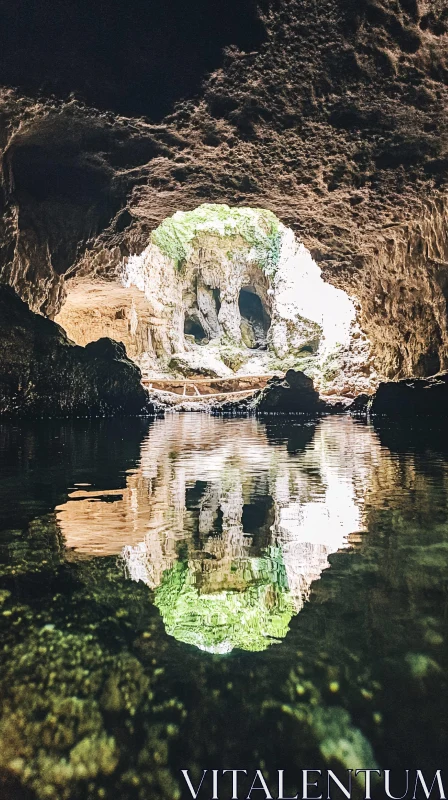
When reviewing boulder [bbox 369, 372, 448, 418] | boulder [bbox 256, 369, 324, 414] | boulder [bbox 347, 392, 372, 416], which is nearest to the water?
boulder [bbox 369, 372, 448, 418]

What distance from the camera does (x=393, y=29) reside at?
500 centimetres

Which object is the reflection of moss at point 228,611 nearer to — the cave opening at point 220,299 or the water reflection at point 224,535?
the water reflection at point 224,535

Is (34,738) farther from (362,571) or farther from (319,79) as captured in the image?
(319,79)

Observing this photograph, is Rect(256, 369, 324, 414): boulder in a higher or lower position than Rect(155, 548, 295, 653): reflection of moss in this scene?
higher

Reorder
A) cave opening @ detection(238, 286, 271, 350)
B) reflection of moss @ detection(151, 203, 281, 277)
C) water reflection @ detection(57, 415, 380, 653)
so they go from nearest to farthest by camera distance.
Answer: water reflection @ detection(57, 415, 380, 653), reflection of moss @ detection(151, 203, 281, 277), cave opening @ detection(238, 286, 271, 350)

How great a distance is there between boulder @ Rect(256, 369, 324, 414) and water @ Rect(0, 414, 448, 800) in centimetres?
1163

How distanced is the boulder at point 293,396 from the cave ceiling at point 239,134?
3.43 metres

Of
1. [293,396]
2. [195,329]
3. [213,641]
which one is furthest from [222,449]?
[195,329]

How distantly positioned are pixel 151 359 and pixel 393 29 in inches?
801

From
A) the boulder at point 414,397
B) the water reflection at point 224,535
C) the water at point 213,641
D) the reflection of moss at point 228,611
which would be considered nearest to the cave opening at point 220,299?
the boulder at point 414,397

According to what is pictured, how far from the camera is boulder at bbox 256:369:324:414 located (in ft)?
45.5

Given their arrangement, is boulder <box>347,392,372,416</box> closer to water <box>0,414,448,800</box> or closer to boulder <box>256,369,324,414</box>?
boulder <box>256,369,324,414</box>

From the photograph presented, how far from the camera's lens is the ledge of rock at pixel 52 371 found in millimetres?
7758

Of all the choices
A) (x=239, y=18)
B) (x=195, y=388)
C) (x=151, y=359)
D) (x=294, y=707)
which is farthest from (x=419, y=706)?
(x=151, y=359)
